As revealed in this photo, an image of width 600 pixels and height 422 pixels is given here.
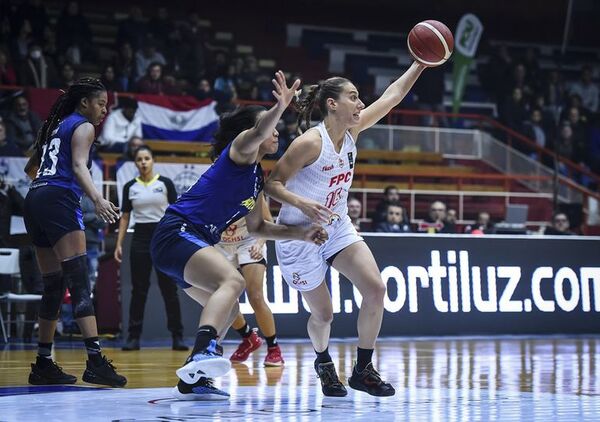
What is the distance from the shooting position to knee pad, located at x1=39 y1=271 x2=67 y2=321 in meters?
7.96

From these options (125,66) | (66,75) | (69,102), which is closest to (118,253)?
(69,102)

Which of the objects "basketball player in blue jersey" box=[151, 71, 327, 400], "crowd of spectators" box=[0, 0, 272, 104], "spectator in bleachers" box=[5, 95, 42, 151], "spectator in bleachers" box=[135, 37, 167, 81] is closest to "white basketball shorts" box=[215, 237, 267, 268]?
"basketball player in blue jersey" box=[151, 71, 327, 400]

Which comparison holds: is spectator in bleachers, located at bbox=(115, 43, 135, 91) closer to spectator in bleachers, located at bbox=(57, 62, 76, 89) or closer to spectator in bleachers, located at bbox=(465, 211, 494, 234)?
spectator in bleachers, located at bbox=(57, 62, 76, 89)

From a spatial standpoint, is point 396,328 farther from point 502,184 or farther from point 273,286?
point 502,184

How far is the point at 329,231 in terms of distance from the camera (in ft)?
24.1

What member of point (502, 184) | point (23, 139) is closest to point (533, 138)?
point (502, 184)

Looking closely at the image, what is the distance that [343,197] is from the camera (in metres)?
7.48

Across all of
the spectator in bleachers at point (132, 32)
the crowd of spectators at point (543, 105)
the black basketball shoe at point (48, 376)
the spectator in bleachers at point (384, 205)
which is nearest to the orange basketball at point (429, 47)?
the black basketball shoe at point (48, 376)

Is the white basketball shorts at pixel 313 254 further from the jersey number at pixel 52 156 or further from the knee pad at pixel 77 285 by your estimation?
the jersey number at pixel 52 156

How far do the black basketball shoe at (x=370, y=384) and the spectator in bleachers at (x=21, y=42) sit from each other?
522 inches

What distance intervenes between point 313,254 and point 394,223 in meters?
7.87

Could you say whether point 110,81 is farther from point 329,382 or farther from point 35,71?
point 329,382

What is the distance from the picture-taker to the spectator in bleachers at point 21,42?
19.2 metres

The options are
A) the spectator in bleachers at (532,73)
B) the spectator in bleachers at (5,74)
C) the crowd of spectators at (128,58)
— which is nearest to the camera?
the spectator in bleachers at (5,74)
